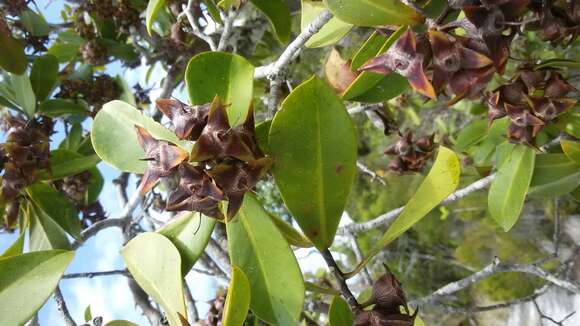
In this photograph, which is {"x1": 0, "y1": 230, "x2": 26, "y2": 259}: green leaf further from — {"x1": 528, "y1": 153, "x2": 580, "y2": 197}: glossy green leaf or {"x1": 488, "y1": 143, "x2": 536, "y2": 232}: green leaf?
{"x1": 528, "y1": 153, "x2": 580, "y2": 197}: glossy green leaf

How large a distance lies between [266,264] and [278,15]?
70 centimetres

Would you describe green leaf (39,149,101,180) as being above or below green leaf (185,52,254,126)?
below

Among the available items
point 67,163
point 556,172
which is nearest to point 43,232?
point 67,163

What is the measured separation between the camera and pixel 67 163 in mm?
1360

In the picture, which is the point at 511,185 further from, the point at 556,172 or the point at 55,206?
the point at 55,206

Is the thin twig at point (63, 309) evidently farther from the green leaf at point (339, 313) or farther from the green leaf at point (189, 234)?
the green leaf at point (339, 313)

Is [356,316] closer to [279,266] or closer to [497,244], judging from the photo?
[279,266]

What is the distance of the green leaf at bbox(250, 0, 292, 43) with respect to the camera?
1245 mm

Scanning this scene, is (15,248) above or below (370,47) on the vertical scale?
below

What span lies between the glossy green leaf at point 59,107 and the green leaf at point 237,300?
1208 mm

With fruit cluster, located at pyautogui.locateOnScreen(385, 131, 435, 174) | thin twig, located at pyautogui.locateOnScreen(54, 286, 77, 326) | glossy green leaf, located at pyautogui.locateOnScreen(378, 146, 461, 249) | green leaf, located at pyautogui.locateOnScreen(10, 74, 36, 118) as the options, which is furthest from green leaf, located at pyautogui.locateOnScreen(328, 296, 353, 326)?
green leaf, located at pyautogui.locateOnScreen(10, 74, 36, 118)

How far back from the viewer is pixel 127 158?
92cm

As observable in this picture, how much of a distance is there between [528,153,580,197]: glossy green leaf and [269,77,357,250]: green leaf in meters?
0.62

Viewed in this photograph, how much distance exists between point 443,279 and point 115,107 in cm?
498
